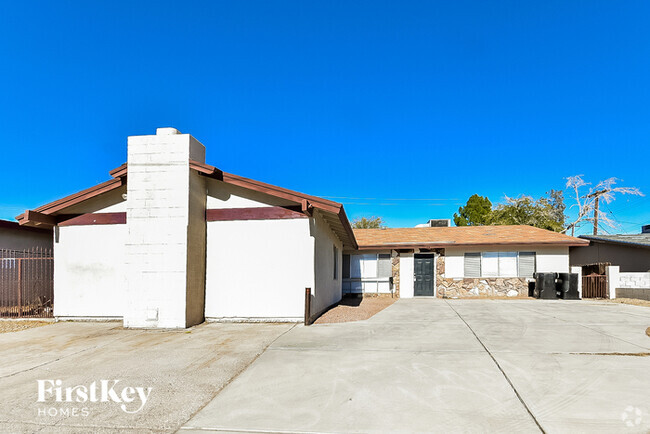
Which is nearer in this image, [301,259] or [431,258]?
[301,259]

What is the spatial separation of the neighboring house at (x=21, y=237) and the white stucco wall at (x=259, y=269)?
315 inches

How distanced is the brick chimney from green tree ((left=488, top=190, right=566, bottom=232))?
30549 mm

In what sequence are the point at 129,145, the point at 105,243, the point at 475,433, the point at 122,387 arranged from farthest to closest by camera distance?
the point at 105,243 → the point at 129,145 → the point at 122,387 → the point at 475,433

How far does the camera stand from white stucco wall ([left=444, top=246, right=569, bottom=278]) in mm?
18219

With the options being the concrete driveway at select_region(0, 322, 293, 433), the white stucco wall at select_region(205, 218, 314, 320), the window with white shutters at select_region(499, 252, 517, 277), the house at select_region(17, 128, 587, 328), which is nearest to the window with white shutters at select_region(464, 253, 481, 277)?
the window with white shutters at select_region(499, 252, 517, 277)

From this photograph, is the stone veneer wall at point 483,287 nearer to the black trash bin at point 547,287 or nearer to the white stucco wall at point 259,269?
the black trash bin at point 547,287

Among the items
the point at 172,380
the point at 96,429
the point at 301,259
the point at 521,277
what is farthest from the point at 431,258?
the point at 96,429

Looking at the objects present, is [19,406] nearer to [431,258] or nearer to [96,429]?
[96,429]

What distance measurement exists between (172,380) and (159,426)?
55.6 inches

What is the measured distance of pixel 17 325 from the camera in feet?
32.7

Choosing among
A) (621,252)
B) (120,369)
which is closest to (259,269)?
(120,369)

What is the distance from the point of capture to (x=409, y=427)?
11.9 ft

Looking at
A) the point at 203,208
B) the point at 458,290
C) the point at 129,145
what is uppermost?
the point at 129,145
